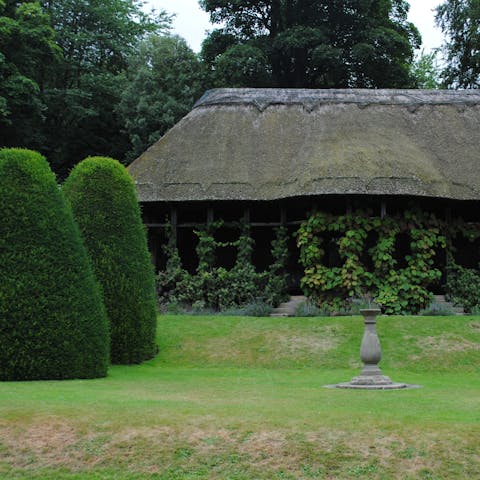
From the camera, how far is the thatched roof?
76.6ft

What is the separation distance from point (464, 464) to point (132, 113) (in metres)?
31.0

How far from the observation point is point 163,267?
2683 cm

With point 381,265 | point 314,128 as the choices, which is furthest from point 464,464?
point 314,128

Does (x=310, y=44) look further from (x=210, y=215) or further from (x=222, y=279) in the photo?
(x=222, y=279)

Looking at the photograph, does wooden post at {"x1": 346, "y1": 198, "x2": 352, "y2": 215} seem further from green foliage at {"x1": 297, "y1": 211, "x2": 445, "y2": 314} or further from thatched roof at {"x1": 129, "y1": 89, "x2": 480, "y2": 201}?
thatched roof at {"x1": 129, "y1": 89, "x2": 480, "y2": 201}

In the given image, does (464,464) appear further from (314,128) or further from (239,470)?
(314,128)

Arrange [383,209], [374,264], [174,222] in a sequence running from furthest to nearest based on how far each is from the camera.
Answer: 1. [174,222]
2. [374,264]
3. [383,209]

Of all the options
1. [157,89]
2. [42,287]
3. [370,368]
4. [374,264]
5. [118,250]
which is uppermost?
[157,89]

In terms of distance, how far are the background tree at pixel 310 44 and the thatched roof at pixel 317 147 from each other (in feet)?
31.4

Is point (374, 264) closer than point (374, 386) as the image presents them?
No

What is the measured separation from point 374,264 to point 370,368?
9544 millimetres

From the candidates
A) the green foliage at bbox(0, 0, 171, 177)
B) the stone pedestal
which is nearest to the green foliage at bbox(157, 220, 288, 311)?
the stone pedestal

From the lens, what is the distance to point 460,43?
43000 millimetres

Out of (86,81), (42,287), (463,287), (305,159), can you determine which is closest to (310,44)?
(86,81)
